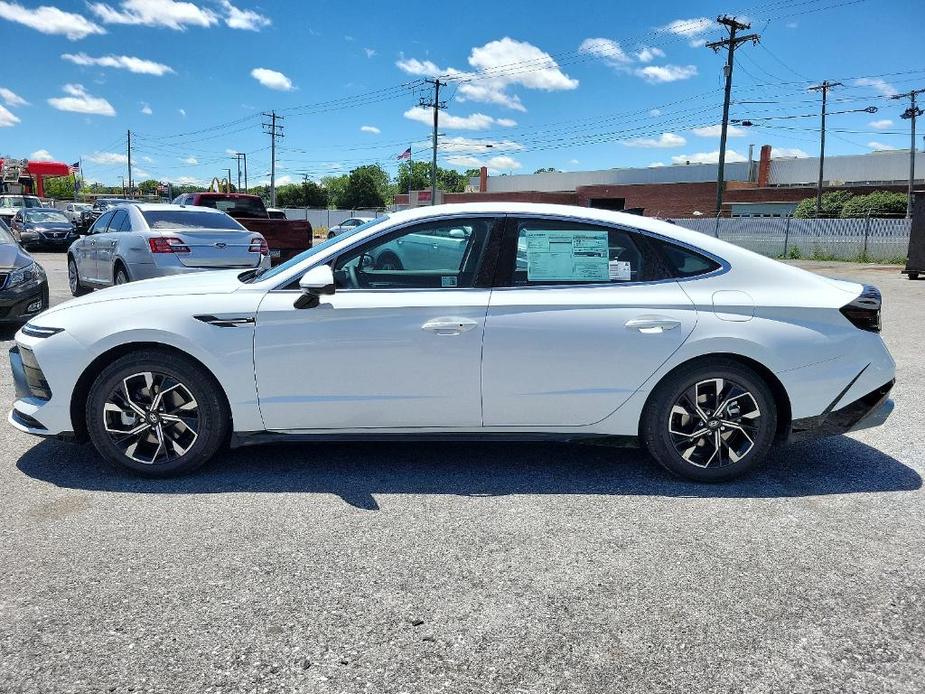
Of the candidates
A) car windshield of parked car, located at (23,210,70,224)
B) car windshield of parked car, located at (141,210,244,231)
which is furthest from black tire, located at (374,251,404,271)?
car windshield of parked car, located at (23,210,70,224)

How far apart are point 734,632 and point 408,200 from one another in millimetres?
80758

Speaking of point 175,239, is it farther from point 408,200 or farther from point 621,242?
point 408,200

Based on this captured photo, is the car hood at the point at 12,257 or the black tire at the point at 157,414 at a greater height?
the car hood at the point at 12,257

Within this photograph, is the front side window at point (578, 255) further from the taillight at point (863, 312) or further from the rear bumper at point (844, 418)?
the rear bumper at point (844, 418)

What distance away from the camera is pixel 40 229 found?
23.9 metres

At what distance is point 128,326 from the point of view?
401cm

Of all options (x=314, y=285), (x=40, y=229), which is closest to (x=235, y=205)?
(x=40, y=229)

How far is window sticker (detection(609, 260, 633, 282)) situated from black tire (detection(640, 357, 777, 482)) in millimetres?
614

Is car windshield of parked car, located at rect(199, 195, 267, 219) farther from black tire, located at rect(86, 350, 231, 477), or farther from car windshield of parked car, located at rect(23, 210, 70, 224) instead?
black tire, located at rect(86, 350, 231, 477)

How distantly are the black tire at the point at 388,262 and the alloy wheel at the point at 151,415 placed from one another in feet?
4.25

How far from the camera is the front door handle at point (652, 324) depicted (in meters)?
4.02

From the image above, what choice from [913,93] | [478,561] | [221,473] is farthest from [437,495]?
[913,93]

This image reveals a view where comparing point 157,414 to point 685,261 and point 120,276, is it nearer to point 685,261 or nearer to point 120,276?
point 685,261

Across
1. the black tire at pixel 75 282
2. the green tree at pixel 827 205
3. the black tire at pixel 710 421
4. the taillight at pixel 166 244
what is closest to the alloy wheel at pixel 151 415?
the black tire at pixel 710 421
